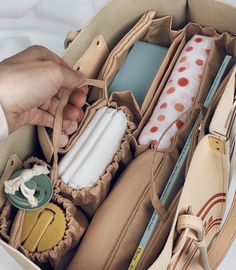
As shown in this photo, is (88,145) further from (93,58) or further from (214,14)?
(214,14)

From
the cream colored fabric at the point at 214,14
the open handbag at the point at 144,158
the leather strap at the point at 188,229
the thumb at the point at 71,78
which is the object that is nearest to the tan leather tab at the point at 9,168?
the open handbag at the point at 144,158

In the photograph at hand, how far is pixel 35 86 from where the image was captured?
0.80 m

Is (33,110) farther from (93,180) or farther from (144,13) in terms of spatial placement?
(144,13)

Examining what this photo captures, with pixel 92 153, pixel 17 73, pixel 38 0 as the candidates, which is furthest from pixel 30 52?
pixel 38 0

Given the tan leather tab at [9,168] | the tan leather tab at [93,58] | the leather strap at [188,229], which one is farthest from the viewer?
the tan leather tab at [93,58]

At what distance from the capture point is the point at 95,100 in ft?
3.03

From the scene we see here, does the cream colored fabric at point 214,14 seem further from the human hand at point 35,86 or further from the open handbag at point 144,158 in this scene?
the human hand at point 35,86

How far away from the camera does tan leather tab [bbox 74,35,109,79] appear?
35.9 inches

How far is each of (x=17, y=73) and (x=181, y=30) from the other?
292 millimetres

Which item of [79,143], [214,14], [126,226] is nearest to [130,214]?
[126,226]

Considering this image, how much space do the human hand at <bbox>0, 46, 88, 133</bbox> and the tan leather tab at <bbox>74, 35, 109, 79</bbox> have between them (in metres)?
0.06

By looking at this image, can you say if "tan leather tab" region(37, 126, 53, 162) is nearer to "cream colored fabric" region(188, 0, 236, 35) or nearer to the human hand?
the human hand

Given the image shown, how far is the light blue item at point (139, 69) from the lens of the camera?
94cm

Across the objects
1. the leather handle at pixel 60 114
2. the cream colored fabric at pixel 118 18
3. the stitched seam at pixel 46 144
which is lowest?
the stitched seam at pixel 46 144
